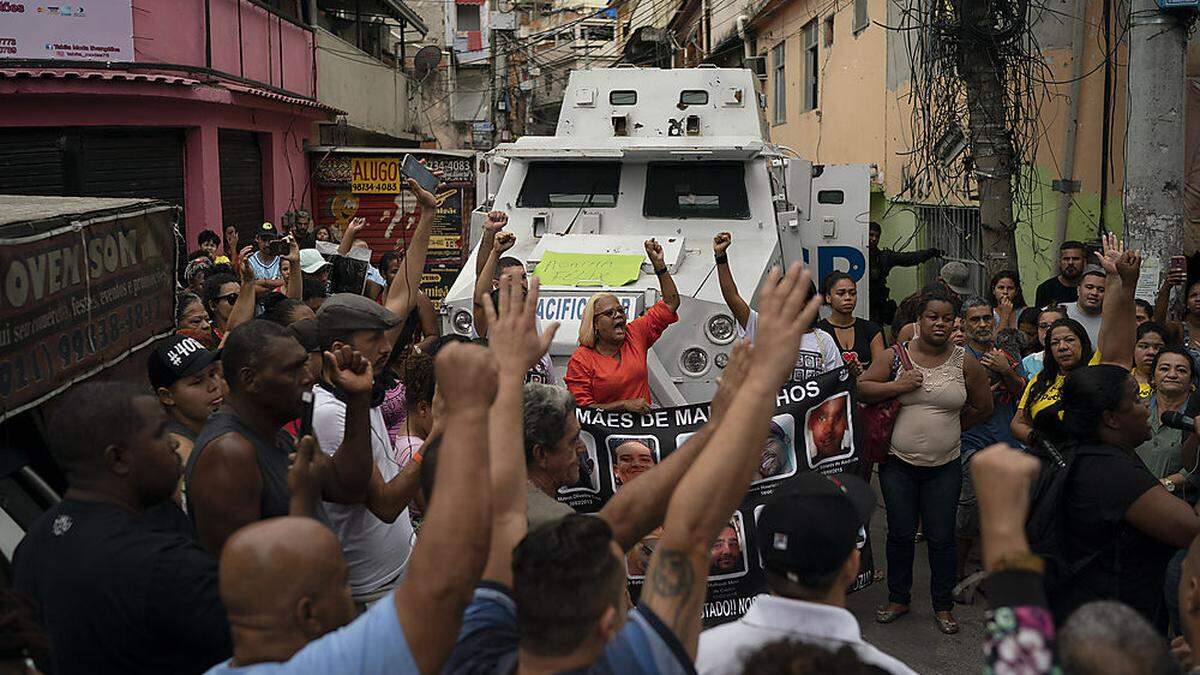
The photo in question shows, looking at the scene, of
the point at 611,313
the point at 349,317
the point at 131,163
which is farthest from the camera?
the point at 131,163

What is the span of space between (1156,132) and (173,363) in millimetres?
6583

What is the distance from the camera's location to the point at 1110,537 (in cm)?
377

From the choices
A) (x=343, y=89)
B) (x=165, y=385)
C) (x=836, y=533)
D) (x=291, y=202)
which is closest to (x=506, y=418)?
(x=836, y=533)

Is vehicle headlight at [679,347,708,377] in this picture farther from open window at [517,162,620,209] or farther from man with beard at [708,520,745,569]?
open window at [517,162,620,209]

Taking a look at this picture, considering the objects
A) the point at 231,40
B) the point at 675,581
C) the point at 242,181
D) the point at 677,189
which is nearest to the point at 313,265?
the point at 677,189

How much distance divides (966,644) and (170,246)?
4477mm

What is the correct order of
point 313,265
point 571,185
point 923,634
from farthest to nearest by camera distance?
1. point 571,185
2. point 313,265
3. point 923,634

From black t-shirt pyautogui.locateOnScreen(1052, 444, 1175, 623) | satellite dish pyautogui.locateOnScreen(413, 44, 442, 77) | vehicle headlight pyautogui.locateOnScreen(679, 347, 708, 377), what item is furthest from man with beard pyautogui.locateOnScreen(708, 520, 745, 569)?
satellite dish pyautogui.locateOnScreen(413, 44, 442, 77)

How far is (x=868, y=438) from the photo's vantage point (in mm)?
5902

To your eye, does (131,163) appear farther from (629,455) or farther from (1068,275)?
(1068,275)

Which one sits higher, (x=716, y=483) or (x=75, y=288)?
(x=75, y=288)

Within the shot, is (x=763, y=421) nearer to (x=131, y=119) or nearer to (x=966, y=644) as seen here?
(x=966, y=644)

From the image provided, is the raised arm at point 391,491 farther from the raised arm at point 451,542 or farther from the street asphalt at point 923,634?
the street asphalt at point 923,634

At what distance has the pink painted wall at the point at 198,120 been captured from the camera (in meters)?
11.7
